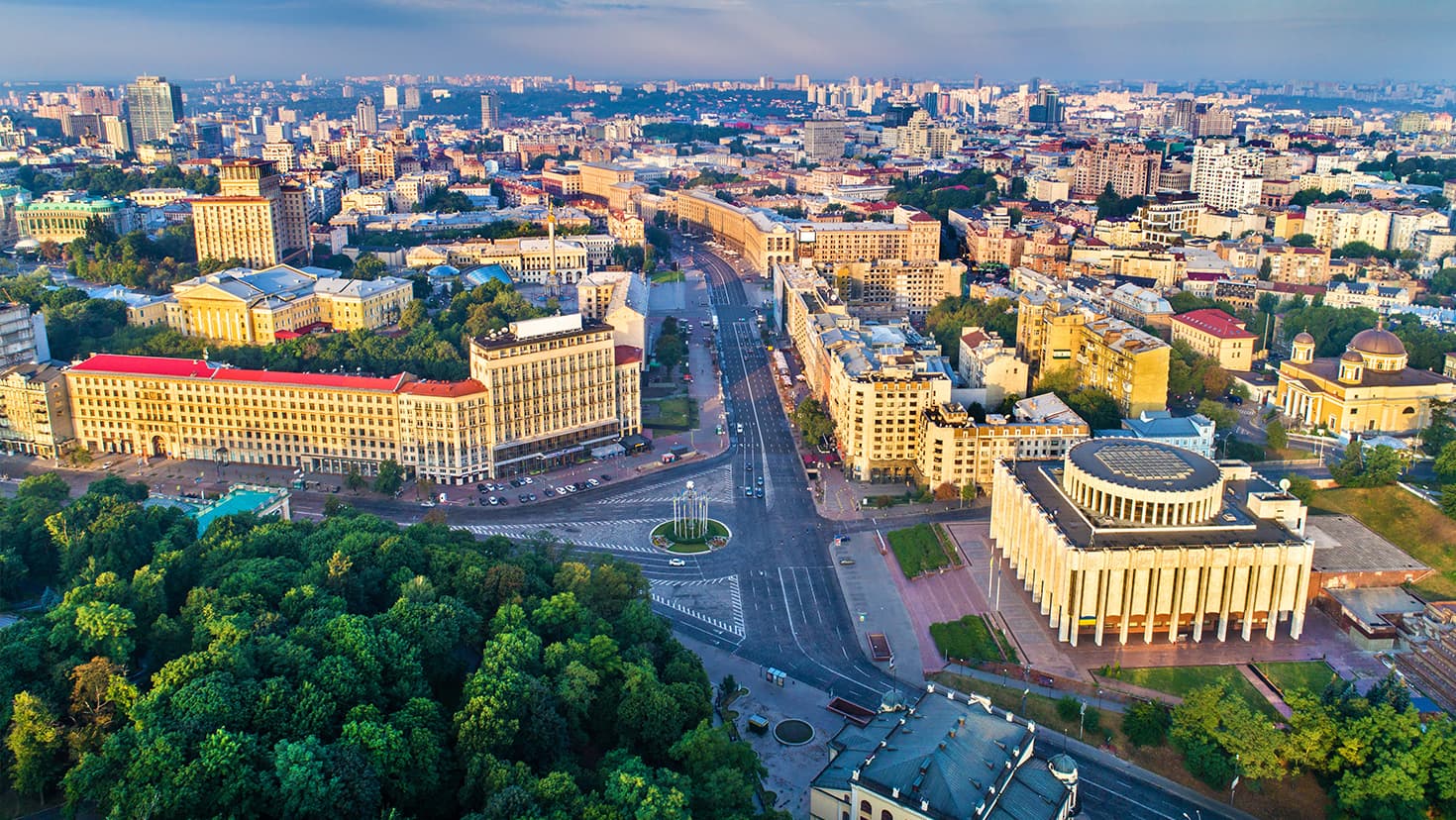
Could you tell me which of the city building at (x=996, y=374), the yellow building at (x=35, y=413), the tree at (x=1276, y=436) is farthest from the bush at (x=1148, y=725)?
the yellow building at (x=35, y=413)

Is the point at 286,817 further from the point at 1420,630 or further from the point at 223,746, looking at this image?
the point at 1420,630

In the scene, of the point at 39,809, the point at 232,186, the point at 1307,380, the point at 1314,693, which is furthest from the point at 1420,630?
the point at 232,186

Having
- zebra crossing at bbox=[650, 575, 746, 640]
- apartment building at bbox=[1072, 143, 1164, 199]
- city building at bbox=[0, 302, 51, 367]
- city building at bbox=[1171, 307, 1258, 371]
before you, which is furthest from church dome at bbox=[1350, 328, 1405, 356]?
city building at bbox=[0, 302, 51, 367]

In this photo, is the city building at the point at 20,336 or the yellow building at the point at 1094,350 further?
the city building at the point at 20,336

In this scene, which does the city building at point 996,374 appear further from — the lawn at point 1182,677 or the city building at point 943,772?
the city building at point 943,772

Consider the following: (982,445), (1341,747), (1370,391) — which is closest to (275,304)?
(982,445)
